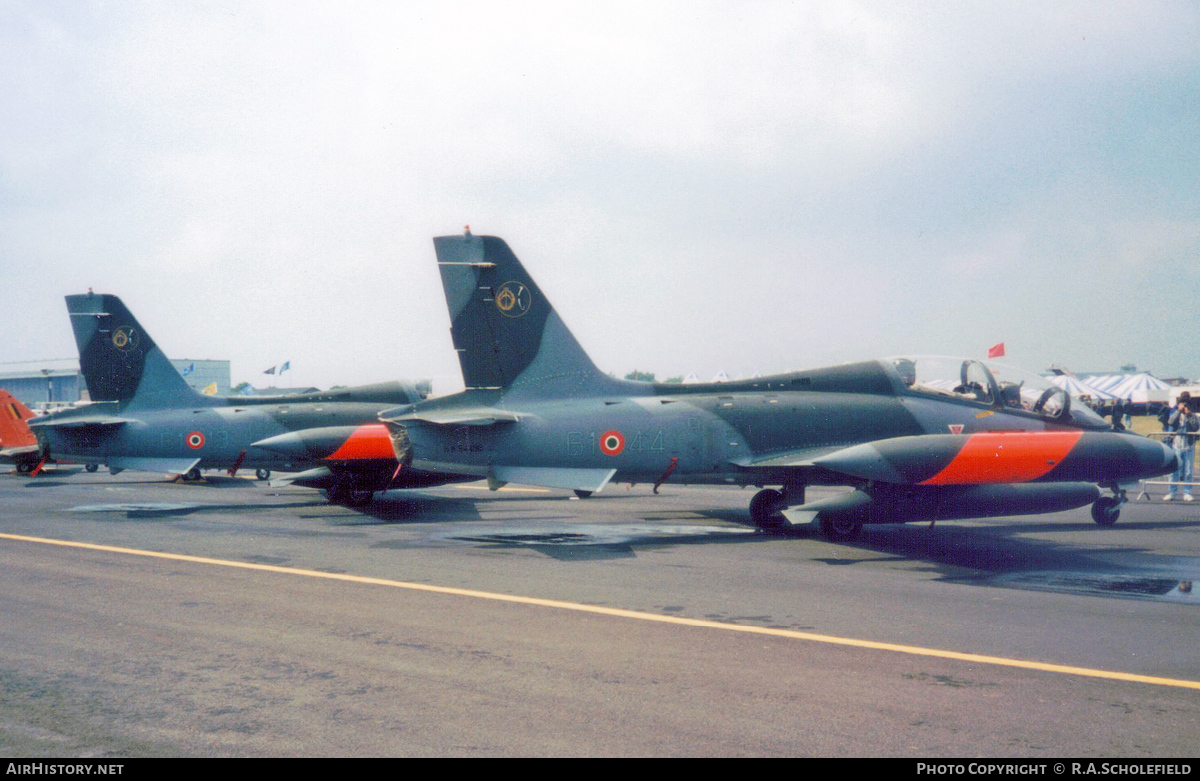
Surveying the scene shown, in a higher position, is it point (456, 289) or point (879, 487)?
point (456, 289)

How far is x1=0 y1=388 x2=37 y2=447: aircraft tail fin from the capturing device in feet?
91.1

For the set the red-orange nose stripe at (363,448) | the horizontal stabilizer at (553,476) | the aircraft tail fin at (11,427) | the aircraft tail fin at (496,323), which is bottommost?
the horizontal stabilizer at (553,476)

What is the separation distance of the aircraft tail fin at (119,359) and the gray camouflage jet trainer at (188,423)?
2 cm

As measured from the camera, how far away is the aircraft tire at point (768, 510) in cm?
1373

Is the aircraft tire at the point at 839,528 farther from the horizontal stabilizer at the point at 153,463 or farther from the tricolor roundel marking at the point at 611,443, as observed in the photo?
the horizontal stabilizer at the point at 153,463

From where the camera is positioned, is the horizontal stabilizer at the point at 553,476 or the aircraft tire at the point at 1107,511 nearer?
the horizontal stabilizer at the point at 553,476

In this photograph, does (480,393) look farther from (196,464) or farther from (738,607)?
(196,464)

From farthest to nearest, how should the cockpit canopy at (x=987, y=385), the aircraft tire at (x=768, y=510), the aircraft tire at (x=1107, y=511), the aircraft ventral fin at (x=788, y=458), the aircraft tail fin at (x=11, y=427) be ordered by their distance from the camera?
the aircraft tail fin at (x=11, y=427) < the aircraft tire at (x=1107, y=511) < the aircraft tire at (x=768, y=510) < the cockpit canopy at (x=987, y=385) < the aircraft ventral fin at (x=788, y=458)

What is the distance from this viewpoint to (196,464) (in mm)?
18125

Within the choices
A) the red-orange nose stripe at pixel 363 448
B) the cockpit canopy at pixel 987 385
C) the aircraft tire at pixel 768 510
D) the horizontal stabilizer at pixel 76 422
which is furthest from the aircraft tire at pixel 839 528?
the horizontal stabilizer at pixel 76 422

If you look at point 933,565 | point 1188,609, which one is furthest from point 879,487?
point 1188,609

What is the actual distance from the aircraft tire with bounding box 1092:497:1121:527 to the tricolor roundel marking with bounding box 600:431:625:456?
794cm

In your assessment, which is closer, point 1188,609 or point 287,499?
point 1188,609
